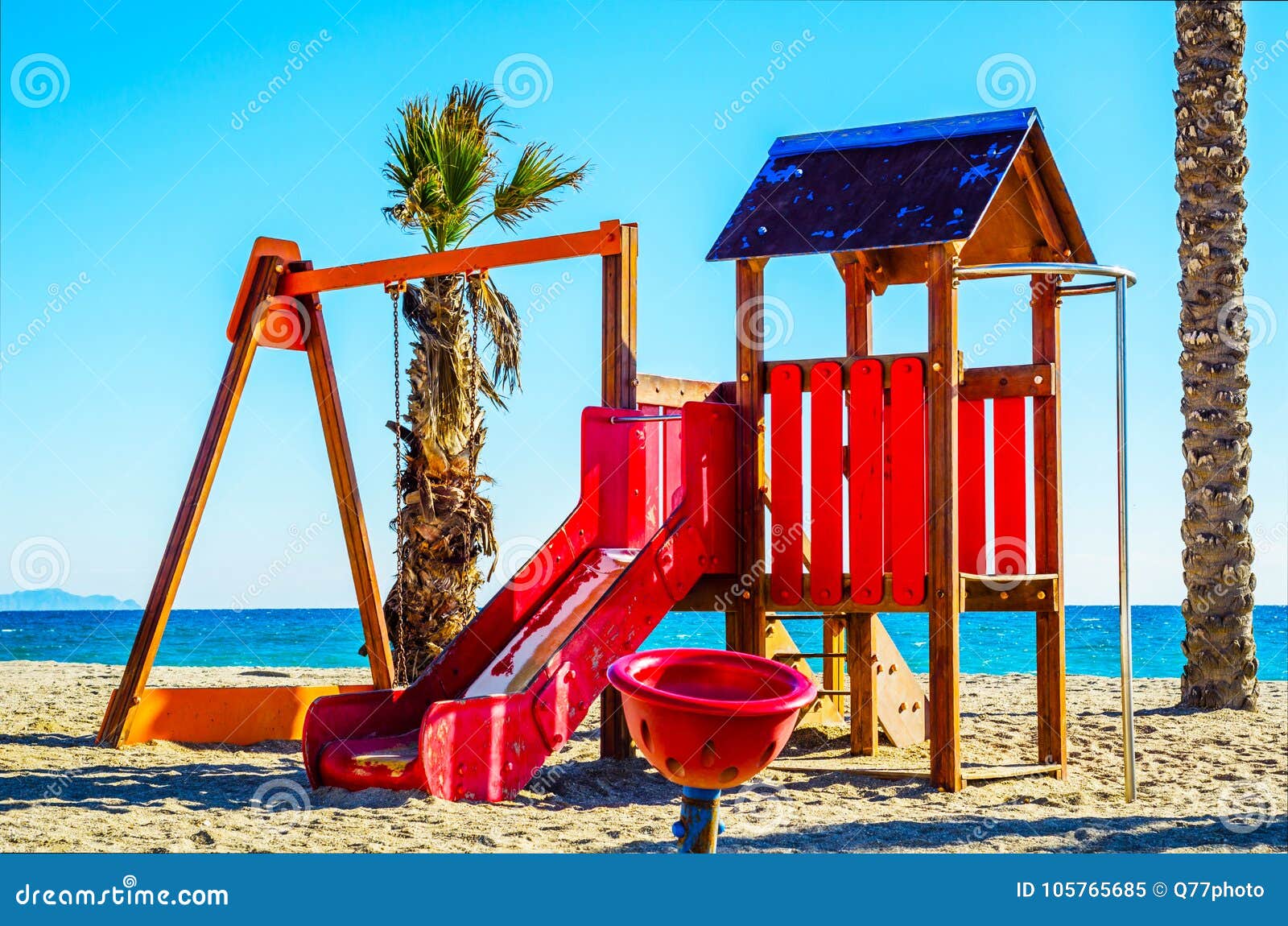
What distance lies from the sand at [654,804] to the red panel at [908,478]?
1.17 m

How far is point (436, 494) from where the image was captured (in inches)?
451

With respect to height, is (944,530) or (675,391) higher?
(675,391)

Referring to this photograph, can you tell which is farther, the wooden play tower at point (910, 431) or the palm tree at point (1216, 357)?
the palm tree at point (1216, 357)

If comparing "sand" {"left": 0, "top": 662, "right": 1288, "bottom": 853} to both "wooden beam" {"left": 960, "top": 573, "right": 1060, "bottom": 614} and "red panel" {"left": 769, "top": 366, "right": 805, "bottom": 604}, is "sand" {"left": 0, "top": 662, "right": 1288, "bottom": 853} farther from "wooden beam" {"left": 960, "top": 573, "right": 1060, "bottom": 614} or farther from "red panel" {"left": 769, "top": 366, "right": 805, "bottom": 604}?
"red panel" {"left": 769, "top": 366, "right": 805, "bottom": 604}

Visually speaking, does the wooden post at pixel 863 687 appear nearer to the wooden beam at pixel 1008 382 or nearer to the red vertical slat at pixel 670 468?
the red vertical slat at pixel 670 468

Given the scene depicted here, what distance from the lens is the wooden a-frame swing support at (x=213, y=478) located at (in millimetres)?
8570

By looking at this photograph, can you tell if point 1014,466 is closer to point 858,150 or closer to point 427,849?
Result: point 858,150

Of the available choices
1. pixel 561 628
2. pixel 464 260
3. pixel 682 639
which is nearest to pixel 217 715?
pixel 561 628

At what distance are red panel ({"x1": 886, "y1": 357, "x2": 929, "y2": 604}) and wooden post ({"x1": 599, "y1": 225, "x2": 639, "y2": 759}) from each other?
1.67 metres

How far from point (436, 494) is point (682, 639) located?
30.0 metres

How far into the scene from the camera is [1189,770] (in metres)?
7.54

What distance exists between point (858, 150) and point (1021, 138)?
39.1 inches

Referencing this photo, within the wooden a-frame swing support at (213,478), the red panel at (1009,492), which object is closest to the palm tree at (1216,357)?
the red panel at (1009,492)

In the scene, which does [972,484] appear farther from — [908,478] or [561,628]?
[561,628]
